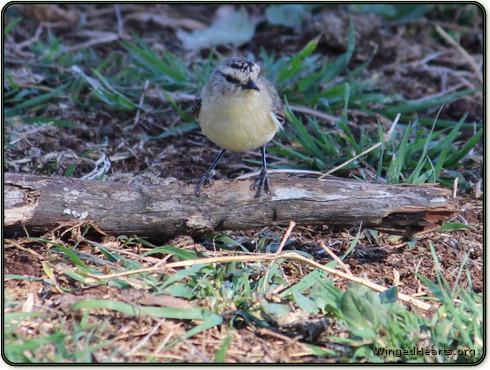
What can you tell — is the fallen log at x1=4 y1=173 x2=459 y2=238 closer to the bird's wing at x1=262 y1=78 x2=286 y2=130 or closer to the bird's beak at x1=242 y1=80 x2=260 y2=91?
the bird's beak at x1=242 y1=80 x2=260 y2=91

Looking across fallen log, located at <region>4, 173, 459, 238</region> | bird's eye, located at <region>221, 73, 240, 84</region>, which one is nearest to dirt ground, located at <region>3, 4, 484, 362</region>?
fallen log, located at <region>4, 173, 459, 238</region>

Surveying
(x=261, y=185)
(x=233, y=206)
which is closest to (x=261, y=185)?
(x=261, y=185)

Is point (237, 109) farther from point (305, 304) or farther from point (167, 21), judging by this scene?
point (167, 21)

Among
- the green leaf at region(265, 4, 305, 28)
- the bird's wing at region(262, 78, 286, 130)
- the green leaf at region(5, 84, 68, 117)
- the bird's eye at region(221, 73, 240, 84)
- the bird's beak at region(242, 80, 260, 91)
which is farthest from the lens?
the green leaf at region(265, 4, 305, 28)

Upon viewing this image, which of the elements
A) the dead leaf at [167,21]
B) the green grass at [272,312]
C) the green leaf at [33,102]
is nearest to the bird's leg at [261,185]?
the green grass at [272,312]

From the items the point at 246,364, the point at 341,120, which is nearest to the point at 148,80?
the point at 341,120
